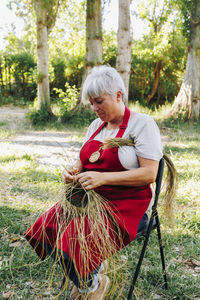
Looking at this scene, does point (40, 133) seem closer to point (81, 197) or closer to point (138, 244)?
point (138, 244)

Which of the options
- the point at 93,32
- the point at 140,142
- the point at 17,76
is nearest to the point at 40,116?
the point at 93,32

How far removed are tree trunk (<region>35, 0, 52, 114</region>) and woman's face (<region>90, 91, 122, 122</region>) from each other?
23.3 feet

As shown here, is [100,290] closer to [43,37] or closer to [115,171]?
[115,171]

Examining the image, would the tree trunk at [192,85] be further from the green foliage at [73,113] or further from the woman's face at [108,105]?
the woman's face at [108,105]

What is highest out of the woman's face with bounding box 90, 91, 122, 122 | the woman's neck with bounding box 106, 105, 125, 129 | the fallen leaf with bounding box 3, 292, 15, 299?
the woman's face with bounding box 90, 91, 122, 122

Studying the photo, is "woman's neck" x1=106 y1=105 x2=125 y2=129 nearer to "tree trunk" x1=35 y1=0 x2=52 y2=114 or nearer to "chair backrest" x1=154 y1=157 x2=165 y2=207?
"chair backrest" x1=154 y1=157 x2=165 y2=207

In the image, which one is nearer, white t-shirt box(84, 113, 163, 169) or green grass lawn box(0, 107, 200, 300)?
white t-shirt box(84, 113, 163, 169)

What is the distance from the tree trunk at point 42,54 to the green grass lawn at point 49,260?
4.02 m

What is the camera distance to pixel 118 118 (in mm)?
2002

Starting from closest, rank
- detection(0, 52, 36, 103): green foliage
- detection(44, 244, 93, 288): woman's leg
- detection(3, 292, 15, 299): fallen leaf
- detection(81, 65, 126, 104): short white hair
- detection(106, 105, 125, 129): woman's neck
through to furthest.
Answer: detection(44, 244, 93, 288): woman's leg < detection(81, 65, 126, 104): short white hair < detection(106, 105, 125, 129): woman's neck < detection(3, 292, 15, 299): fallen leaf < detection(0, 52, 36, 103): green foliage

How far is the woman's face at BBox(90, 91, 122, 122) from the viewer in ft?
6.23

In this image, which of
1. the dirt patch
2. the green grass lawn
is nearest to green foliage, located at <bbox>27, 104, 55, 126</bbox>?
the dirt patch

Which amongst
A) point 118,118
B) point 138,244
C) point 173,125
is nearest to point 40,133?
point 173,125

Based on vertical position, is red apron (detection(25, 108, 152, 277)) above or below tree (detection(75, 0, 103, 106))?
below
